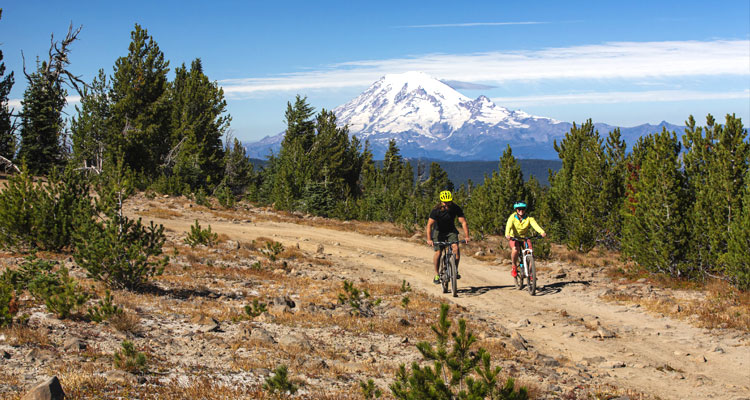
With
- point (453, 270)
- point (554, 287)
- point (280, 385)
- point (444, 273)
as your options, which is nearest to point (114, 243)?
point (280, 385)

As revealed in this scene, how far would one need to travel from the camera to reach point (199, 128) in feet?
158

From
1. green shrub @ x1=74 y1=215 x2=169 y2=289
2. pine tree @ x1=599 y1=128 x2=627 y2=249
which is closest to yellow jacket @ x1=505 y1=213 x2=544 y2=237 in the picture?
green shrub @ x1=74 y1=215 x2=169 y2=289

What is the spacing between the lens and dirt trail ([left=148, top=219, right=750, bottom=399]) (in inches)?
285

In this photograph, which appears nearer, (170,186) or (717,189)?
(717,189)

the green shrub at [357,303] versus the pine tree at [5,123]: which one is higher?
the pine tree at [5,123]

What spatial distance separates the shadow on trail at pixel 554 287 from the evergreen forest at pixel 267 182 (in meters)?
1.67

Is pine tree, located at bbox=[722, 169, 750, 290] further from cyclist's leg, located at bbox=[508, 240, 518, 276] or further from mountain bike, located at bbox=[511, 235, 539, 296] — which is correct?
cyclist's leg, located at bbox=[508, 240, 518, 276]

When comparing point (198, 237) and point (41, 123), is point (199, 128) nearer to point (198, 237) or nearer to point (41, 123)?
point (41, 123)

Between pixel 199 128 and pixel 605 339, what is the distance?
4439 centimetres

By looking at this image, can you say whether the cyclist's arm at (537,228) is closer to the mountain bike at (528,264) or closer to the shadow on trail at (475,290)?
the mountain bike at (528,264)

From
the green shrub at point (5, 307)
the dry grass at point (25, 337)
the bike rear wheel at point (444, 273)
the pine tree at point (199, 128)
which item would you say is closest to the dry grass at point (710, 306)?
the bike rear wheel at point (444, 273)

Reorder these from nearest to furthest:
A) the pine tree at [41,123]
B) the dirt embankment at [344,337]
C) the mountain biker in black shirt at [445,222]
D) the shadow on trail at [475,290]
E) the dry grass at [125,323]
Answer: the dirt embankment at [344,337] → the dry grass at [125,323] → the mountain biker in black shirt at [445,222] → the shadow on trail at [475,290] → the pine tree at [41,123]

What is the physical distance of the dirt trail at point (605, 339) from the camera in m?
7.23

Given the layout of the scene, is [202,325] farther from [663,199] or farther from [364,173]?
[364,173]
